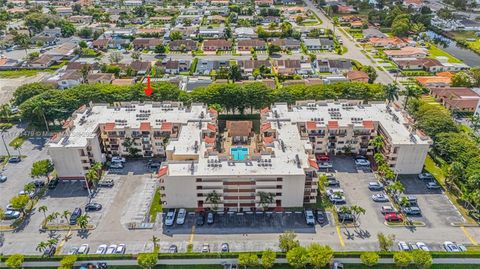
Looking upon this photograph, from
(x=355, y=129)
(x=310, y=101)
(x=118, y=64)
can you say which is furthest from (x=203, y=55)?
(x=355, y=129)

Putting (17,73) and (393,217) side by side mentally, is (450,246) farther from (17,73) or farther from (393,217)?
(17,73)

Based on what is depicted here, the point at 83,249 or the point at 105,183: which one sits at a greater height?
the point at 105,183

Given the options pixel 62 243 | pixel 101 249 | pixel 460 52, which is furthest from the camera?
pixel 460 52

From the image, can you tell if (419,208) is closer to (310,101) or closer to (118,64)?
(310,101)

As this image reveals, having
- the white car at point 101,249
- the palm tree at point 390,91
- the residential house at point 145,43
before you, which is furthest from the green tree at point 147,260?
the residential house at point 145,43

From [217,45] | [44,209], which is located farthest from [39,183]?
[217,45]

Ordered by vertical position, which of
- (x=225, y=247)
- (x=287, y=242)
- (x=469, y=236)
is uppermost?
(x=287, y=242)

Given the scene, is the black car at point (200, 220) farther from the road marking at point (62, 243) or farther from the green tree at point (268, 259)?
the road marking at point (62, 243)

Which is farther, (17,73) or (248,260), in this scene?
(17,73)
